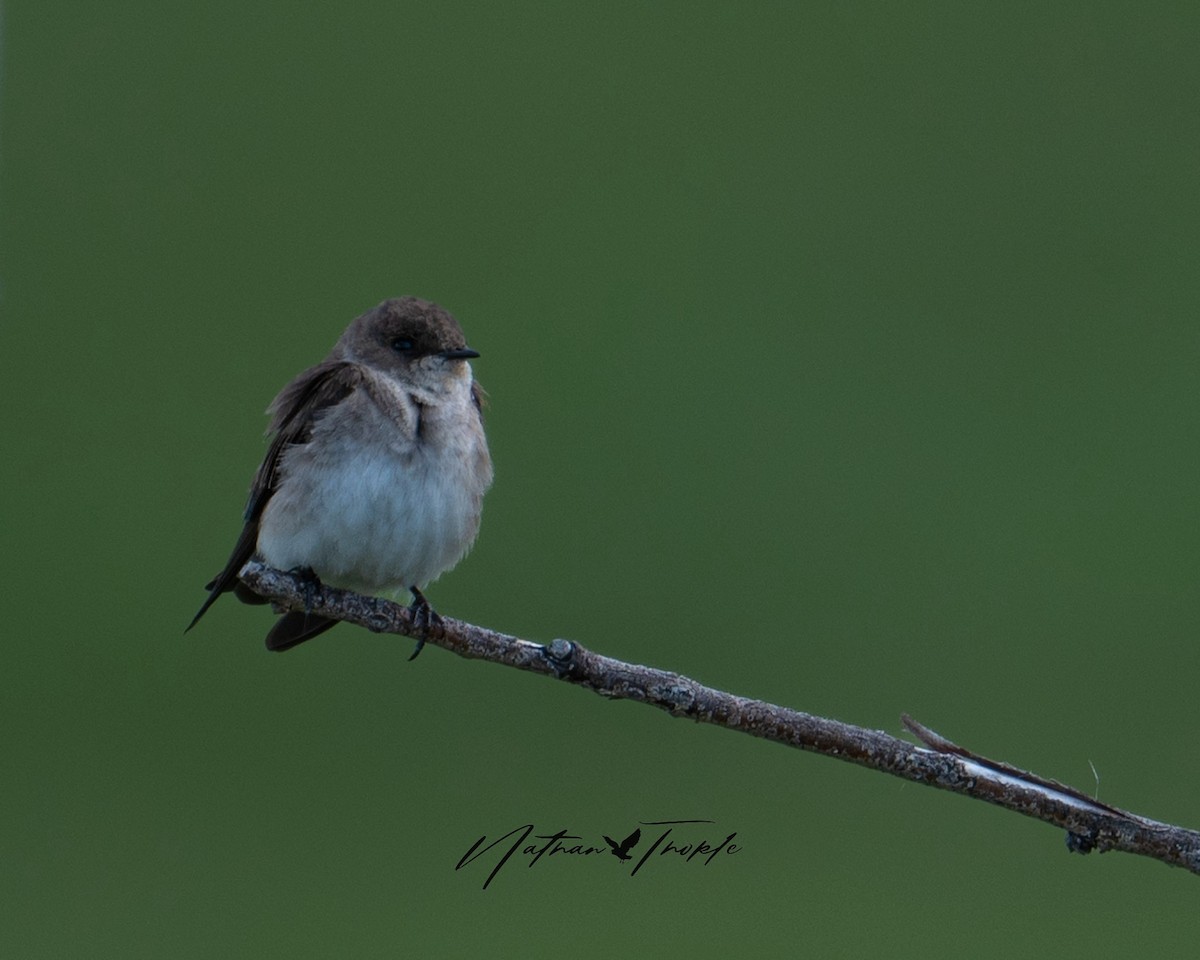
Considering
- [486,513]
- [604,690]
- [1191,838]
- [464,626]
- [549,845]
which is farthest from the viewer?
[486,513]

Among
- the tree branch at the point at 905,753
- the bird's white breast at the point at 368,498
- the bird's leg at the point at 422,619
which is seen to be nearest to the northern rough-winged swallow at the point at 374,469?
the bird's white breast at the point at 368,498

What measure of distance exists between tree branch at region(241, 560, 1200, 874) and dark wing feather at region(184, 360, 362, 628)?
55.6 inches

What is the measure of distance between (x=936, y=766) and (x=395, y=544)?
5.37 feet

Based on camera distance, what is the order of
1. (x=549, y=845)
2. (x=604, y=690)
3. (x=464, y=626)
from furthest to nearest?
(x=549, y=845) < (x=464, y=626) < (x=604, y=690)

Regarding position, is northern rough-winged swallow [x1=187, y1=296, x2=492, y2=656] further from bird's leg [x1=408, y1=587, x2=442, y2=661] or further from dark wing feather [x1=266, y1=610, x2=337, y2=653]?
bird's leg [x1=408, y1=587, x2=442, y2=661]

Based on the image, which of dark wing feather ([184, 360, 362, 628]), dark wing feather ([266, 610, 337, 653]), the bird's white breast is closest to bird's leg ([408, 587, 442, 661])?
the bird's white breast

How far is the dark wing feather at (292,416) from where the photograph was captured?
3652 mm

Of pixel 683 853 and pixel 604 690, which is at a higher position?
pixel 604 690

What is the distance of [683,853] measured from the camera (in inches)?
146

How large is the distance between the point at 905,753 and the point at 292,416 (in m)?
1.97

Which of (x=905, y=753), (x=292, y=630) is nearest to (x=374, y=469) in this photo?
(x=292, y=630)

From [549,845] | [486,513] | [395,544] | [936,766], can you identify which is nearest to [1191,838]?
[936,766]

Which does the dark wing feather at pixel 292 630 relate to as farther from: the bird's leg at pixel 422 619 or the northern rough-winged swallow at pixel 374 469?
the bird's leg at pixel 422 619

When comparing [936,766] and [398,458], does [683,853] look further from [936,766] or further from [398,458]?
[936,766]
